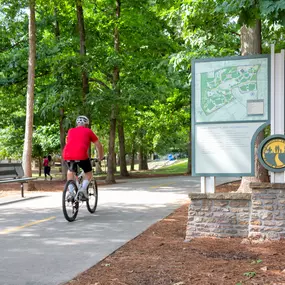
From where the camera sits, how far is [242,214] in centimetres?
679

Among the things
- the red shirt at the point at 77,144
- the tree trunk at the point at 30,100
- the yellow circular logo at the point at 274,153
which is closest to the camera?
the yellow circular logo at the point at 274,153

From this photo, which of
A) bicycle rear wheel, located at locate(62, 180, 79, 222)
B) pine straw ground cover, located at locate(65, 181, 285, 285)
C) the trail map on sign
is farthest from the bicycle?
the trail map on sign

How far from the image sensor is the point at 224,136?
7.10m

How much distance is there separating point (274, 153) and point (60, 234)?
11.8 feet

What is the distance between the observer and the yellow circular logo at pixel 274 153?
6723 millimetres

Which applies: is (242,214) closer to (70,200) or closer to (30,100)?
(70,200)

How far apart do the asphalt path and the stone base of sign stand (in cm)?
110

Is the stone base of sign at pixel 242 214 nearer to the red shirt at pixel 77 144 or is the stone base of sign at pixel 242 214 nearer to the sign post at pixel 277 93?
the sign post at pixel 277 93

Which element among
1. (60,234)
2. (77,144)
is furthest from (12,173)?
(60,234)

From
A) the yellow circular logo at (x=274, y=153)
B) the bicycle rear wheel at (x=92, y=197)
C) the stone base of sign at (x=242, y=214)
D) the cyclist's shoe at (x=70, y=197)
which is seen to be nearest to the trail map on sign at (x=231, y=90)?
the yellow circular logo at (x=274, y=153)

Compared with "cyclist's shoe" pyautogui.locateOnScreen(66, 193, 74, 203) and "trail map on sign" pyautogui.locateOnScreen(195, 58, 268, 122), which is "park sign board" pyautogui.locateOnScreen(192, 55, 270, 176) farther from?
"cyclist's shoe" pyautogui.locateOnScreen(66, 193, 74, 203)

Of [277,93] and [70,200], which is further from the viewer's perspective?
[70,200]

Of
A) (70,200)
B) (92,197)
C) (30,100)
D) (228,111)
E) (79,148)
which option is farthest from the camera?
(30,100)

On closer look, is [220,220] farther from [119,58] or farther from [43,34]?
[43,34]
